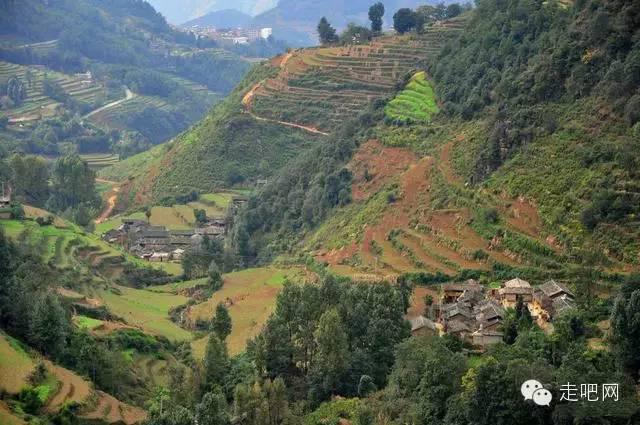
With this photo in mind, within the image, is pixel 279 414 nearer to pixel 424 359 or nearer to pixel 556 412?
pixel 424 359

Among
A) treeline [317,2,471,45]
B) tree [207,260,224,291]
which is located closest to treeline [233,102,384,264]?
tree [207,260,224,291]

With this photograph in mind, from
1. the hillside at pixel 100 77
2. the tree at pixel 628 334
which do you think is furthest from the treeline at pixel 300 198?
the hillside at pixel 100 77

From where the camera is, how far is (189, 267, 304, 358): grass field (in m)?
33.2

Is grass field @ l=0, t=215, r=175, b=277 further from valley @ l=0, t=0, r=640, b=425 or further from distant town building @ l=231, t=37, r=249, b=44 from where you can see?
distant town building @ l=231, t=37, r=249, b=44

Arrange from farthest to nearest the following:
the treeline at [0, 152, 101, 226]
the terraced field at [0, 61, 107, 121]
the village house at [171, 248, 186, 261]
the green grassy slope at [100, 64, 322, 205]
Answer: the terraced field at [0, 61, 107, 121] < the green grassy slope at [100, 64, 322, 205] < the treeline at [0, 152, 101, 226] < the village house at [171, 248, 186, 261]

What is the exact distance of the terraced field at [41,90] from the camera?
9887 cm

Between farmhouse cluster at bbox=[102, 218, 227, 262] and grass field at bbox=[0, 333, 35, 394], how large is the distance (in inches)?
918

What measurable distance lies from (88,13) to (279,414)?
132660 millimetres

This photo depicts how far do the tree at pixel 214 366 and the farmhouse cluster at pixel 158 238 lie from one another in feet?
75.0

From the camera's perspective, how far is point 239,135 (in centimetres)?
6306

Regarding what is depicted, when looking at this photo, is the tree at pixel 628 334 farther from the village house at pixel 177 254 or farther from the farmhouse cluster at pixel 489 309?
the village house at pixel 177 254

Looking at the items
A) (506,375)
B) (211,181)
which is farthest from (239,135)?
(506,375)

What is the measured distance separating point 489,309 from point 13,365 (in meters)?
13.9

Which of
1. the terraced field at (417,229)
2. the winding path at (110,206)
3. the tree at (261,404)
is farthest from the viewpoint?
the winding path at (110,206)
